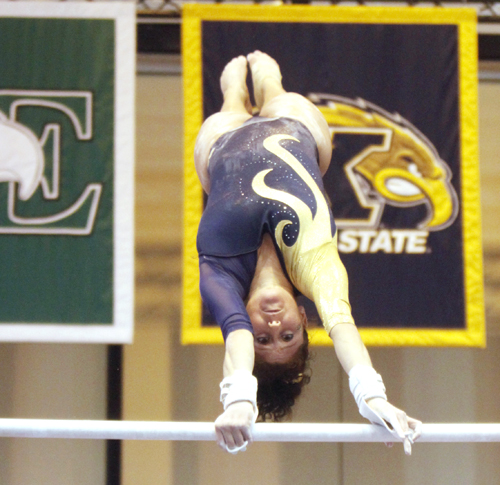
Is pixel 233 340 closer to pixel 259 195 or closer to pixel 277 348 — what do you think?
pixel 277 348

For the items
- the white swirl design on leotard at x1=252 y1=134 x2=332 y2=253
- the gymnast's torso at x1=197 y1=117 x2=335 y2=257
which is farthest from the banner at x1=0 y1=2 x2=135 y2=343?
the white swirl design on leotard at x1=252 y1=134 x2=332 y2=253

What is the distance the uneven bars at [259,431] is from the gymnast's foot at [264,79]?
4.52 ft

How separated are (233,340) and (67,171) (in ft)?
6.67

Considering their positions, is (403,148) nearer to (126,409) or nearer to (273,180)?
(273,180)

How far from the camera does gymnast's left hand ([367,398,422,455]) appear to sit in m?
1.61

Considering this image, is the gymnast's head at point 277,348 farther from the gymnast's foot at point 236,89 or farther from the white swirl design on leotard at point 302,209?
the gymnast's foot at point 236,89

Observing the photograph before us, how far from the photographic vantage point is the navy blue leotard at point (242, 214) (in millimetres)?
2025

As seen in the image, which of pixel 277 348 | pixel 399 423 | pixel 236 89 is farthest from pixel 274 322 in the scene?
pixel 236 89

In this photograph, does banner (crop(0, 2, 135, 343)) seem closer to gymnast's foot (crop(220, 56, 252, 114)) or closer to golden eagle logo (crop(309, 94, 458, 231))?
gymnast's foot (crop(220, 56, 252, 114))

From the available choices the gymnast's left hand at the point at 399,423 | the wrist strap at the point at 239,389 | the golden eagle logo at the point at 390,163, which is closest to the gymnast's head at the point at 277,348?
the wrist strap at the point at 239,389

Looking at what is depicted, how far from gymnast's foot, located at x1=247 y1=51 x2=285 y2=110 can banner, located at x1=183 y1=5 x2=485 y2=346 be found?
2.11 feet

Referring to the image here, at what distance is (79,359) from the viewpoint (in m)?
4.14

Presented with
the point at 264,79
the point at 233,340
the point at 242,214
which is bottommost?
the point at 233,340

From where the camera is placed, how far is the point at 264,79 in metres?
2.84
